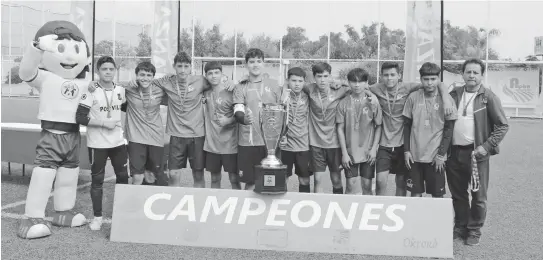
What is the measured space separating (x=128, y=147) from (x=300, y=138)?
1.77 meters

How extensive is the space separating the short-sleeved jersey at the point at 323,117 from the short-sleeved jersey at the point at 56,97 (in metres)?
2.33

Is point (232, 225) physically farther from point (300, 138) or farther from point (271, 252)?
point (300, 138)

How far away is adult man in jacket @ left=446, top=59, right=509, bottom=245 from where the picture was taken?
420cm

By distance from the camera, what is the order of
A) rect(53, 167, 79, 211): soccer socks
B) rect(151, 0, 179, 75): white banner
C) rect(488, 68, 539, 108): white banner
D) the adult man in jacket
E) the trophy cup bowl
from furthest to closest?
rect(488, 68, 539, 108): white banner, rect(151, 0, 179, 75): white banner, rect(53, 167, 79, 211): soccer socks, the adult man in jacket, the trophy cup bowl

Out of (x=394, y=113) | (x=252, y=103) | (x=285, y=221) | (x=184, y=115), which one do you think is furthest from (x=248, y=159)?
(x=394, y=113)

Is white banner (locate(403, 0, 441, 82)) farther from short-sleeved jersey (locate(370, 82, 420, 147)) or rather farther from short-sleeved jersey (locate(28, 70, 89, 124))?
short-sleeved jersey (locate(28, 70, 89, 124))

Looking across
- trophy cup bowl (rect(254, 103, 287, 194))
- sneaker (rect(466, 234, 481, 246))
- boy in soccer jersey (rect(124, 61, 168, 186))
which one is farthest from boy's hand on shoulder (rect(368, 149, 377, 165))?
boy in soccer jersey (rect(124, 61, 168, 186))

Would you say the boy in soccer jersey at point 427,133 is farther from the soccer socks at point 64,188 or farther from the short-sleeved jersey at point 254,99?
the soccer socks at point 64,188

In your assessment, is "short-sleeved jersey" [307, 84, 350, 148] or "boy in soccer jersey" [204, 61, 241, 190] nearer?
"short-sleeved jersey" [307, 84, 350, 148]

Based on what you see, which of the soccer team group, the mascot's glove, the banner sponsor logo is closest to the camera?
the banner sponsor logo

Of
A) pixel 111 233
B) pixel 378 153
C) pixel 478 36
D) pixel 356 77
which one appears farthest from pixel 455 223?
pixel 478 36

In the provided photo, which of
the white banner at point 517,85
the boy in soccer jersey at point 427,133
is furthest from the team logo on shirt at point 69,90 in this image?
the white banner at point 517,85

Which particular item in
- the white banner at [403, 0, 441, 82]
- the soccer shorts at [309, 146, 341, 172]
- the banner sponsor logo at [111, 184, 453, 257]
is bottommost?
the banner sponsor logo at [111, 184, 453, 257]

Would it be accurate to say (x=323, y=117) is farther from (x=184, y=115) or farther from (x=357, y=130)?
(x=184, y=115)
